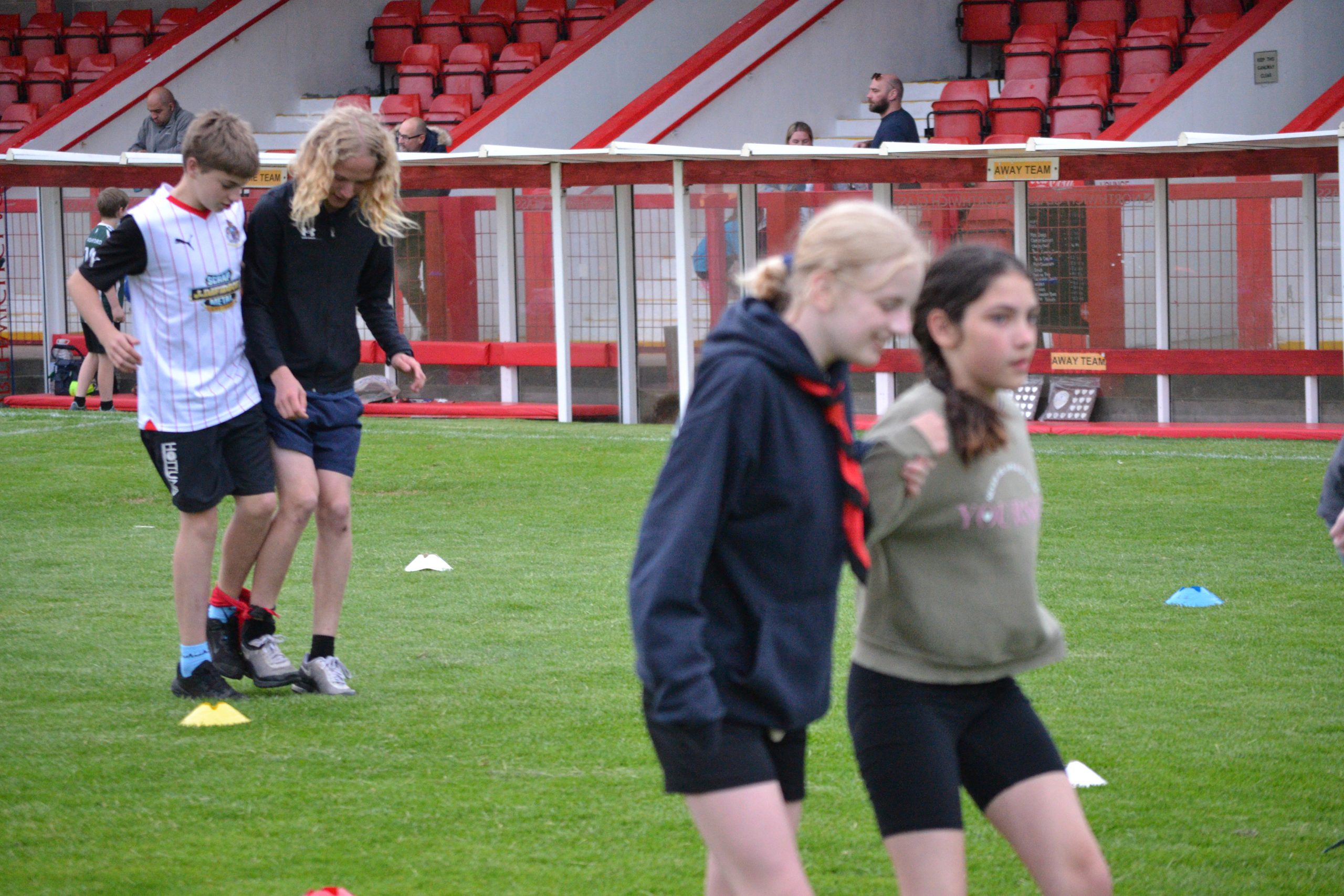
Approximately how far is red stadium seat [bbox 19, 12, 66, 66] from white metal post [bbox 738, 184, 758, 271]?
14861mm

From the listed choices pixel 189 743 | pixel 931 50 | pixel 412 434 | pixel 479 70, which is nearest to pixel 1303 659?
pixel 189 743

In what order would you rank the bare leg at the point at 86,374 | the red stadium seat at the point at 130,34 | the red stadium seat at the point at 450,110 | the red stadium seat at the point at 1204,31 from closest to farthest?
the bare leg at the point at 86,374, the red stadium seat at the point at 1204,31, the red stadium seat at the point at 450,110, the red stadium seat at the point at 130,34

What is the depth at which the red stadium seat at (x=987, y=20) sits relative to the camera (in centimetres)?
2181

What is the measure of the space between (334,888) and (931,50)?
66.5 feet

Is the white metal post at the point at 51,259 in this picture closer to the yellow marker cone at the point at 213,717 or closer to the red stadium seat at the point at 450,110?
the red stadium seat at the point at 450,110

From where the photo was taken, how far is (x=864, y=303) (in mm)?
2576

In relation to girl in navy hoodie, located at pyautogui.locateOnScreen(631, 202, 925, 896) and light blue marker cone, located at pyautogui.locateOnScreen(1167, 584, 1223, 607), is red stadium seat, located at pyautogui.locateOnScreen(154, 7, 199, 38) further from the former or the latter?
girl in navy hoodie, located at pyautogui.locateOnScreen(631, 202, 925, 896)

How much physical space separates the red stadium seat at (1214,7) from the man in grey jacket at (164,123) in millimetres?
12456

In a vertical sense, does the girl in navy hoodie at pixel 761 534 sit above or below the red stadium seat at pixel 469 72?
below

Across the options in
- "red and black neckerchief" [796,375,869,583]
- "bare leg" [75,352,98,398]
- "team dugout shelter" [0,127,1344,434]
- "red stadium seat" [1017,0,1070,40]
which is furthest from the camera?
"red stadium seat" [1017,0,1070,40]

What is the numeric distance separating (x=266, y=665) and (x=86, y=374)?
1146 centimetres

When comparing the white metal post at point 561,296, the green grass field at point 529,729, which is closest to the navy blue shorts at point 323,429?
the green grass field at point 529,729

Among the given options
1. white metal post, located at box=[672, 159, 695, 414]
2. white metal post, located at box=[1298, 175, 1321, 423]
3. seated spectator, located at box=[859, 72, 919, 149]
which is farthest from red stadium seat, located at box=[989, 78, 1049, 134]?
white metal post, located at box=[672, 159, 695, 414]

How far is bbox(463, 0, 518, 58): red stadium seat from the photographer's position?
24.4 metres
